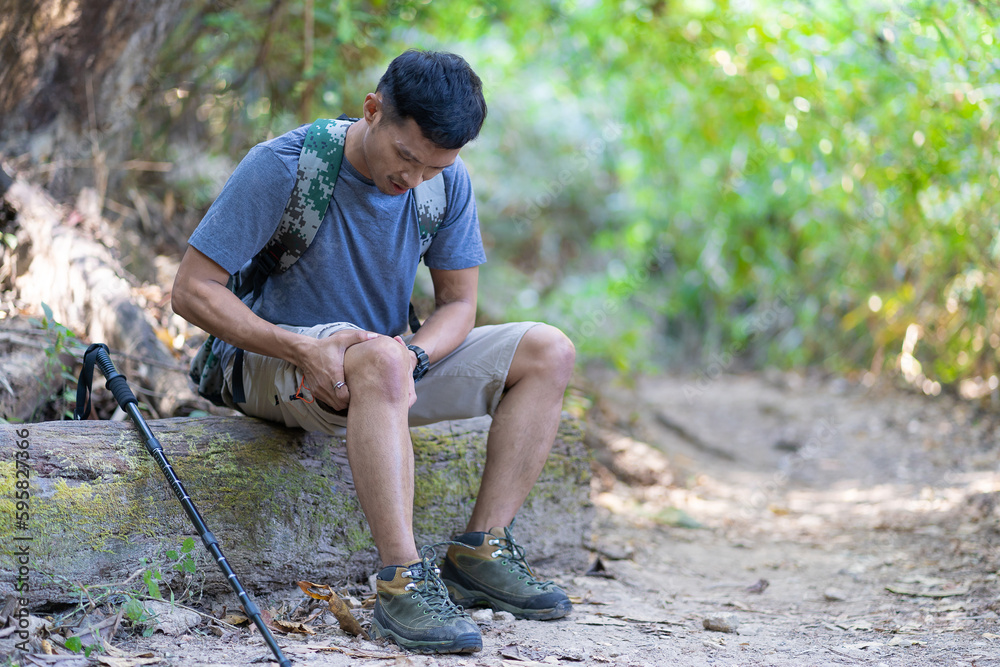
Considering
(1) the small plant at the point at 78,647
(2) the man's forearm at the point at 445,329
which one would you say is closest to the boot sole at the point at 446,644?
(1) the small plant at the point at 78,647

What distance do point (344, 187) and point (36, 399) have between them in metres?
1.42

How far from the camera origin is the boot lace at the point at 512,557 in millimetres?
2402

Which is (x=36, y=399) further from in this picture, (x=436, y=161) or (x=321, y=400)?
(x=436, y=161)

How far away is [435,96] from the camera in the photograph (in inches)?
80.1

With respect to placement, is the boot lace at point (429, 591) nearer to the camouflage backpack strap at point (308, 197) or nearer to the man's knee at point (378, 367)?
the man's knee at point (378, 367)

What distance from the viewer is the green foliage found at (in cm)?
470

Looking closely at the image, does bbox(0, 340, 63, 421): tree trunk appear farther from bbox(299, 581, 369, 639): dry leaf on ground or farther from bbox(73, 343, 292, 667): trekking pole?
bbox(299, 581, 369, 639): dry leaf on ground

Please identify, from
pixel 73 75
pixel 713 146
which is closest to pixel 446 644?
pixel 73 75

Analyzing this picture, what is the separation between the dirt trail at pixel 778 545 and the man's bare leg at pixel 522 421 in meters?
0.36

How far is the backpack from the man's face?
4.6 inches

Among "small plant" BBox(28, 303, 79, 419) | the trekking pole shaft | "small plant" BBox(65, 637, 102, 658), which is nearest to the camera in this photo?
"small plant" BBox(65, 637, 102, 658)

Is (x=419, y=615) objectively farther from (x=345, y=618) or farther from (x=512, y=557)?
(x=512, y=557)

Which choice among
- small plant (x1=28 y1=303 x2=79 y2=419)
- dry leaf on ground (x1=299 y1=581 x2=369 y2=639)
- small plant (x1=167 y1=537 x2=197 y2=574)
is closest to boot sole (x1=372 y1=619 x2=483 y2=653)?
dry leaf on ground (x1=299 y1=581 x2=369 y2=639)

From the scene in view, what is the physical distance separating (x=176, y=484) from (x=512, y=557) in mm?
980
